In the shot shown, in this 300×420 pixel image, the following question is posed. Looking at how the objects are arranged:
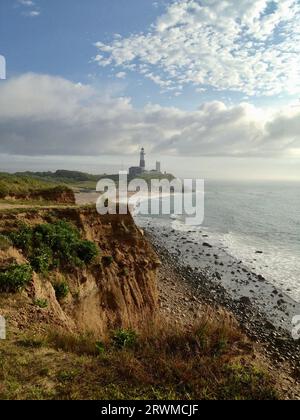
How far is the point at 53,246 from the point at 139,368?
943 centimetres

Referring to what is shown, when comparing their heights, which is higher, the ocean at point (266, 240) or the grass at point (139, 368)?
the grass at point (139, 368)

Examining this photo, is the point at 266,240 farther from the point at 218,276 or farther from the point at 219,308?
the point at 219,308

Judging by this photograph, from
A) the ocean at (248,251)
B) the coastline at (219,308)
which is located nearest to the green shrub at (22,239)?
the coastline at (219,308)

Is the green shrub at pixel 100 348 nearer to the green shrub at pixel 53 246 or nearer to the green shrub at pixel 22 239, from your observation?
the green shrub at pixel 53 246

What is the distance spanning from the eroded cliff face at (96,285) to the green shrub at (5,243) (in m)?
0.20

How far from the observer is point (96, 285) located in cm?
1583

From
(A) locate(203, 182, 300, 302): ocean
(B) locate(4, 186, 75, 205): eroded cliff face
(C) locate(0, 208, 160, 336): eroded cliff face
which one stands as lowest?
(A) locate(203, 182, 300, 302): ocean

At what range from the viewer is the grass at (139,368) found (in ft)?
20.3

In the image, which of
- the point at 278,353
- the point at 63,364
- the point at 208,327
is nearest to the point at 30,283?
the point at 63,364

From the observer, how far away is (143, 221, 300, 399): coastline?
1783 cm

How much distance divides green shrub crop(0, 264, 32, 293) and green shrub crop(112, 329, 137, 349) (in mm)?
4063

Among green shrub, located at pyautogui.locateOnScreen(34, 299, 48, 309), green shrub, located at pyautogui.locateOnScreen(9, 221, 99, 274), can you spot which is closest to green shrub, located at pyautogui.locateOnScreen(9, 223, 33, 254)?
green shrub, located at pyautogui.locateOnScreen(9, 221, 99, 274)

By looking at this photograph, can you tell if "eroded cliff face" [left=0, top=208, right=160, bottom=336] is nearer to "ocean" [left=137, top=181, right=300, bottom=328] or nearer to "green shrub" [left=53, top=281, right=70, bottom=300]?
"green shrub" [left=53, top=281, right=70, bottom=300]
